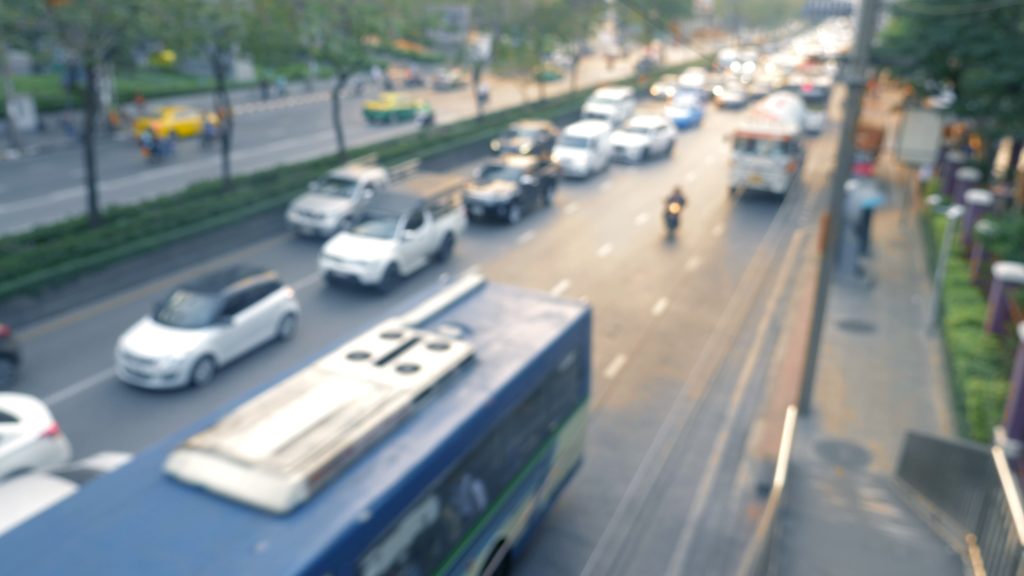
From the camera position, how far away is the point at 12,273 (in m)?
16.2

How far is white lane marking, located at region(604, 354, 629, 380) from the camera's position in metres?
15.0

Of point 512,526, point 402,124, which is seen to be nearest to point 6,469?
point 512,526

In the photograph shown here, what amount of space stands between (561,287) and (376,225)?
4.58 m

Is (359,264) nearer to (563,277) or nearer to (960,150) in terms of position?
(563,277)

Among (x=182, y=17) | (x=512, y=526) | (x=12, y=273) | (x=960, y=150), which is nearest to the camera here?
(x=512, y=526)

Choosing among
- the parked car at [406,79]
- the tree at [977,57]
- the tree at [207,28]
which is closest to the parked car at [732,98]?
the parked car at [406,79]

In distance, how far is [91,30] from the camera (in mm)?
18469

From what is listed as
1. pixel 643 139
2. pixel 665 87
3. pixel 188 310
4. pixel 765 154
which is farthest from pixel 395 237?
pixel 665 87

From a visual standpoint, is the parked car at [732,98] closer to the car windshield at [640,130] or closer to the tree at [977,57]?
the car windshield at [640,130]

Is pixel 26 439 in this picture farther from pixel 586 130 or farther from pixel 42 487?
pixel 586 130

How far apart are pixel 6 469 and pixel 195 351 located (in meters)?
3.94

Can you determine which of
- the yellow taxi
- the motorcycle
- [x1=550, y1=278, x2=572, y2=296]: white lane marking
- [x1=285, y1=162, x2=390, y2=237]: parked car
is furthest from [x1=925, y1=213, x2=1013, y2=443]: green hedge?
the yellow taxi

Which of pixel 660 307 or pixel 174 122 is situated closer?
pixel 660 307

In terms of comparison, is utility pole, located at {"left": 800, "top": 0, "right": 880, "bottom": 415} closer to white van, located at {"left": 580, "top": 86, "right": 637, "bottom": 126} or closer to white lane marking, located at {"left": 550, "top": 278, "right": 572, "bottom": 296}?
white lane marking, located at {"left": 550, "top": 278, "right": 572, "bottom": 296}
